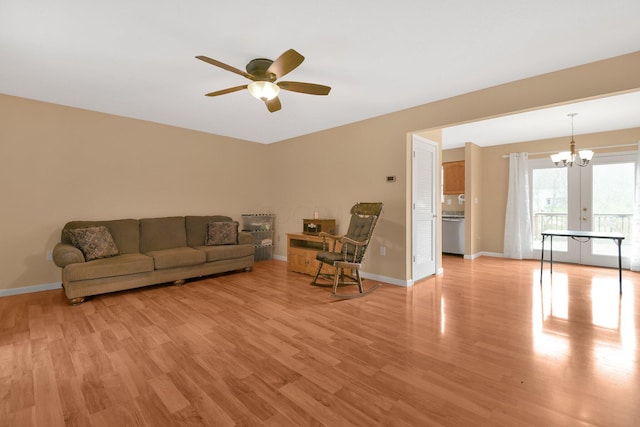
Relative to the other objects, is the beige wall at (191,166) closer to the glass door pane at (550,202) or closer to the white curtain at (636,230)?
the white curtain at (636,230)

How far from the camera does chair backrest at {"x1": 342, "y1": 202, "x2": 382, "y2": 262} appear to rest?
381cm

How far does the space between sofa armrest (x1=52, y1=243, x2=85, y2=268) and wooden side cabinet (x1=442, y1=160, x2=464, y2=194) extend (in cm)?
694

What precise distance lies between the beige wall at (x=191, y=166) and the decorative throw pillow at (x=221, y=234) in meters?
0.66

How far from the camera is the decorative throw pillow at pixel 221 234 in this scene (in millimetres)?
4754

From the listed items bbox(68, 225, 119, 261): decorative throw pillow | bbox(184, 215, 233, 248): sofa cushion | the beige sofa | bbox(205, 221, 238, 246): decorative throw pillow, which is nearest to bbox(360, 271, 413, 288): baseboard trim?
the beige sofa

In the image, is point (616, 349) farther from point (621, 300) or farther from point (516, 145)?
point (516, 145)

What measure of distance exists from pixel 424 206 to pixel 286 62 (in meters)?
3.06

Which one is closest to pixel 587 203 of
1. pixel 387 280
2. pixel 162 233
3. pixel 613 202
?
pixel 613 202

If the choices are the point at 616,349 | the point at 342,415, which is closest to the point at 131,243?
the point at 342,415

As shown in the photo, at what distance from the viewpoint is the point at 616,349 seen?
2.27m

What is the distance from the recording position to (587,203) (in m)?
5.44

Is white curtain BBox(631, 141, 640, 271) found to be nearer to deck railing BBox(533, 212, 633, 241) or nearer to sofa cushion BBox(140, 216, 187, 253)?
deck railing BBox(533, 212, 633, 241)

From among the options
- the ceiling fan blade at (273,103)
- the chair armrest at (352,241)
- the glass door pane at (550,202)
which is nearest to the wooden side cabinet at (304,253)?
the chair armrest at (352,241)

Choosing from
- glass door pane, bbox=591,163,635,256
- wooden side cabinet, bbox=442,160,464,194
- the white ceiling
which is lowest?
glass door pane, bbox=591,163,635,256
